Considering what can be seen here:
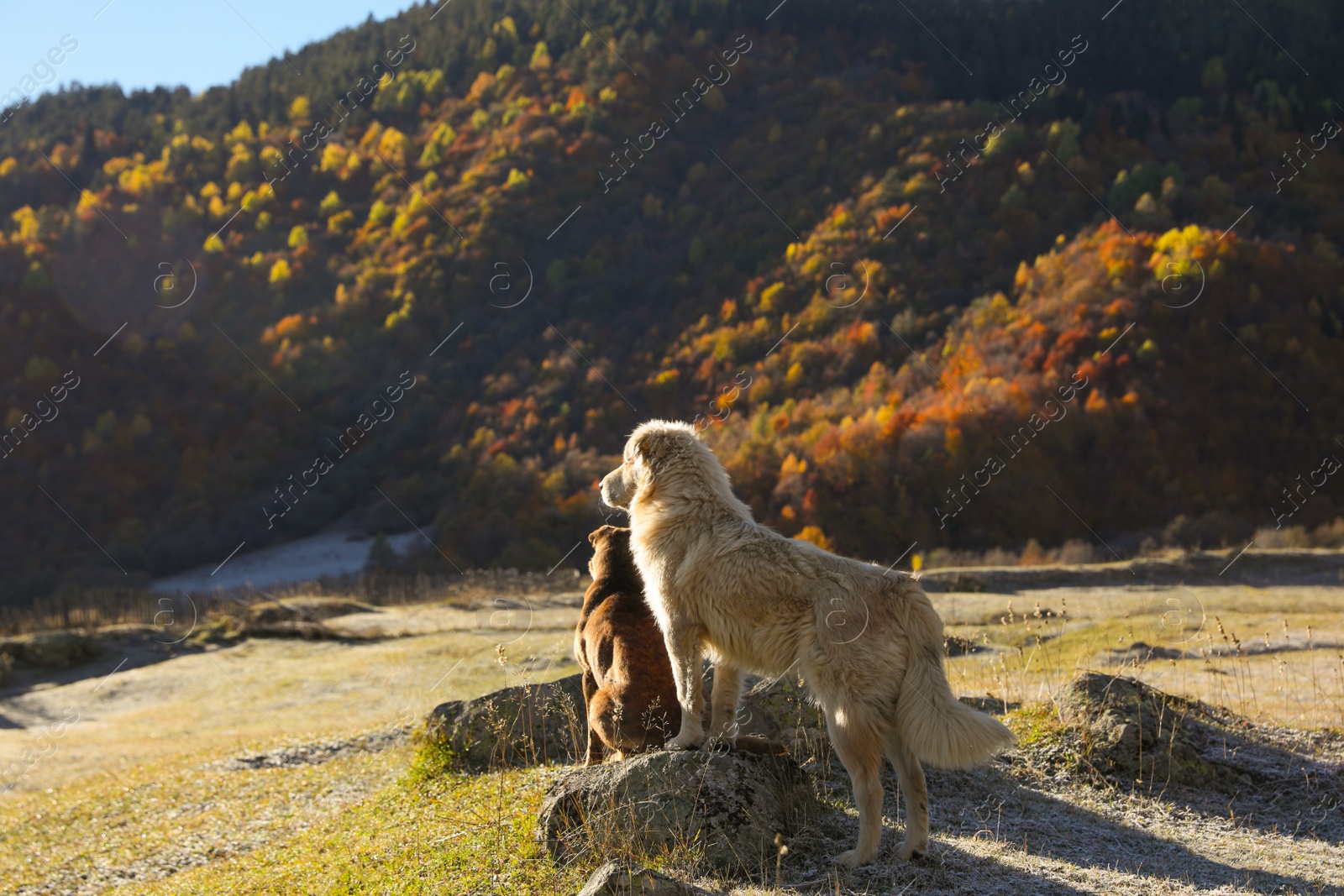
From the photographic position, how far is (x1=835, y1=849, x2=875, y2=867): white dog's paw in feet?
19.2

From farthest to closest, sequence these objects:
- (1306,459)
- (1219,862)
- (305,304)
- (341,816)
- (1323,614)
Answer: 1. (305,304)
2. (1306,459)
3. (1323,614)
4. (341,816)
5. (1219,862)

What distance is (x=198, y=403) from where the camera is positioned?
66875 mm

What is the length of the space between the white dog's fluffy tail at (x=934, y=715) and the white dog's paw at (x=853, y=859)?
770 millimetres

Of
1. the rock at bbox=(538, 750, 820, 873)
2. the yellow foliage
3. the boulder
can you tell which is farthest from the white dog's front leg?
the yellow foliage

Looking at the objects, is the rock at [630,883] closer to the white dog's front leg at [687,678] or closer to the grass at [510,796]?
the grass at [510,796]

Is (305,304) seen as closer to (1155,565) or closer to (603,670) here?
(1155,565)

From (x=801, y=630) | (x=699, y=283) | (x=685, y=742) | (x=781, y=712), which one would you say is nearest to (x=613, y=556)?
(x=685, y=742)

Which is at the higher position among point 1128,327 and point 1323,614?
point 1128,327

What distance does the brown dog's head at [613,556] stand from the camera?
756 centimetres

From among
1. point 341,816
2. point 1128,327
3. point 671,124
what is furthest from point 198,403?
point 341,816

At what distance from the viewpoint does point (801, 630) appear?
586cm

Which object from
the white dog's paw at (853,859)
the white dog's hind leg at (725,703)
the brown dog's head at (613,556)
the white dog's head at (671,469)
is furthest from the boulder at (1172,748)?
the brown dog's head at (613,556)

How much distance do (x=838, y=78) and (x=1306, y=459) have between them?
54.7 m

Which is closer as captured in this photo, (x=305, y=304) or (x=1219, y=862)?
(x=1219, y=862)
